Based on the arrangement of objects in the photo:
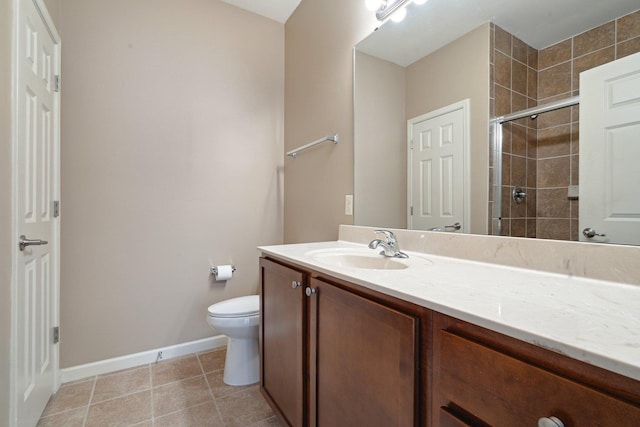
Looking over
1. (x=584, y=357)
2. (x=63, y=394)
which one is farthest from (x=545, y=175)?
(x=63, y=394)

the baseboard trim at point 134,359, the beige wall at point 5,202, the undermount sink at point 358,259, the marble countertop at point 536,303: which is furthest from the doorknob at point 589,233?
the baseboard trim at point 134,359

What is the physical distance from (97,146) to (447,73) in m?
2.03

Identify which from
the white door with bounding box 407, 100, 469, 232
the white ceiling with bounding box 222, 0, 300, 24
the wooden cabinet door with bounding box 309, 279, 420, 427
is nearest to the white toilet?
the wooden cabinet door with bounding box 309, 279, 420, 427

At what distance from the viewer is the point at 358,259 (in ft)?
4.40

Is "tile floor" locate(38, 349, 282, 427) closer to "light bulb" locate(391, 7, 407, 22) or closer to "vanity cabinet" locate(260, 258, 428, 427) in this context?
"vanity cabinet" locate(260, 258, 428, 427)

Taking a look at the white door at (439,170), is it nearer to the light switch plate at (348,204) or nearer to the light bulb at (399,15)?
the light switch plate at (348,204)

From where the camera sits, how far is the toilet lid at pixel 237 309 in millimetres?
1668

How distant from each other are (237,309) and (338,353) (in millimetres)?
1013

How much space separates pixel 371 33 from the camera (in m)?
1.56

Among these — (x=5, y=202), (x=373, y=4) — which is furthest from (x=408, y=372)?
(x=373, y=4)

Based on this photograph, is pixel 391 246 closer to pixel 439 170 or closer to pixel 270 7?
pixel 439 170

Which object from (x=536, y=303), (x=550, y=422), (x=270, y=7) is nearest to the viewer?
(x=550, y=422)

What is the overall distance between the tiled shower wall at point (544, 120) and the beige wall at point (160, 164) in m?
1.76

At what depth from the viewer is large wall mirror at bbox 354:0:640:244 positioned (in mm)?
862
